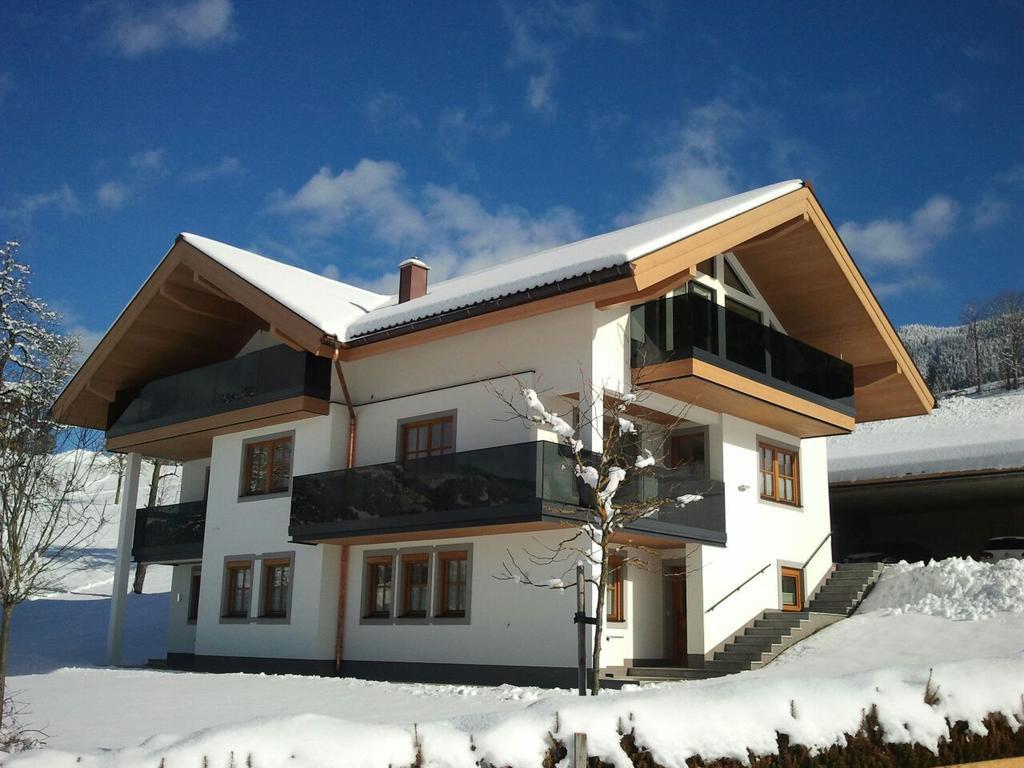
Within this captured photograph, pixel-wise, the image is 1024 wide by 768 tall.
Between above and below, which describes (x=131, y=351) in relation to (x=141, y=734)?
above

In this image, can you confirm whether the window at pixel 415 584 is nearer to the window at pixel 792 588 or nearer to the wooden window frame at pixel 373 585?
the wooden window frame at pixel 373 585

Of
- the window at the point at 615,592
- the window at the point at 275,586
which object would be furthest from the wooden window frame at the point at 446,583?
the window at the point at 275,586

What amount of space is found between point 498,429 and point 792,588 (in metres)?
7.28

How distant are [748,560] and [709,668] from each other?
2.68 m

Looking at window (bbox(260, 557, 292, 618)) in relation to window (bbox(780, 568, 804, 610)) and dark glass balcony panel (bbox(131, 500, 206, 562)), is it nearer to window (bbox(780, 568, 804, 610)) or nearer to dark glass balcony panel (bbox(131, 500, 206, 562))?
dark glass balcony panel (bbox(131, 500, 206, 562))

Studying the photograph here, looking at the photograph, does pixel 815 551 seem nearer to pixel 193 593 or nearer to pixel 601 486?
pixel 601 486

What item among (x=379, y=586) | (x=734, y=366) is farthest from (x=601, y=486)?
(x=379, y=586)

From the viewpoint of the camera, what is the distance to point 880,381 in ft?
76.8

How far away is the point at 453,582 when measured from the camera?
19.7 m

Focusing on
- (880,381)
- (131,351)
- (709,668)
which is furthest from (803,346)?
(131,351)

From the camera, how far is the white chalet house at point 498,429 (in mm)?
17766

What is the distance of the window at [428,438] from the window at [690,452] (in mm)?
4250

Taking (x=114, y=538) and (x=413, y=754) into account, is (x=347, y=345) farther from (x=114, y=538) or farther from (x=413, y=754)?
(x=114, y=538)

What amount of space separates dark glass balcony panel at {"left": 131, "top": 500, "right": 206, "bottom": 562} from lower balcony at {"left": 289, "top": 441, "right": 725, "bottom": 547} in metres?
5.17
